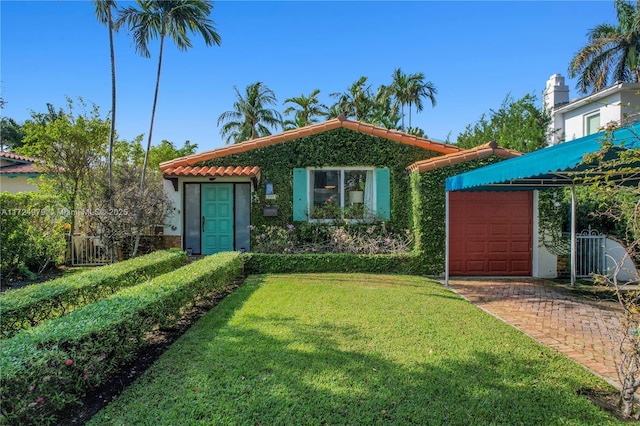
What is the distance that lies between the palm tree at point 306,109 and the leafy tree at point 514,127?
42.0ft

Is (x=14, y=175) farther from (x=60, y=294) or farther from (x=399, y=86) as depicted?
(x=399, y=86)

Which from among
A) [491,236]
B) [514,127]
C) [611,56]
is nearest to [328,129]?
[491,236]

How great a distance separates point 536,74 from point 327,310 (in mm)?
22225

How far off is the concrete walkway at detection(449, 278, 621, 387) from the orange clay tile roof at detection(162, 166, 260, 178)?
271 inches

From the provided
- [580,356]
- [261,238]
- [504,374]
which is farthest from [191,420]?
[261,238]

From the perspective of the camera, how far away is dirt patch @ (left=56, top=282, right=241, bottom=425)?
10.8ft

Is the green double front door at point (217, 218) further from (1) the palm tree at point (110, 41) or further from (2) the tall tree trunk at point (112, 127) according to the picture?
(1) the palm tree at point (110, 41)

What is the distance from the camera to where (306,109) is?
29828 mm

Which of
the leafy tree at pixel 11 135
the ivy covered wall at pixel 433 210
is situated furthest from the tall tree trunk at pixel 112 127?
the leafy tree at pixel 11 135

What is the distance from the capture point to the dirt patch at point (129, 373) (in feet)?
10.8

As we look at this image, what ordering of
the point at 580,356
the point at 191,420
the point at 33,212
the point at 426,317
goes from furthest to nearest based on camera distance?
1. the point at 33,212
2. the point at 426,317
3. the point at 580,356
4. the point at 191,420

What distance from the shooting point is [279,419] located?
309cm

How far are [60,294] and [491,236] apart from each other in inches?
410

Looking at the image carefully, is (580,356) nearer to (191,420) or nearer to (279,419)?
(279,419)
